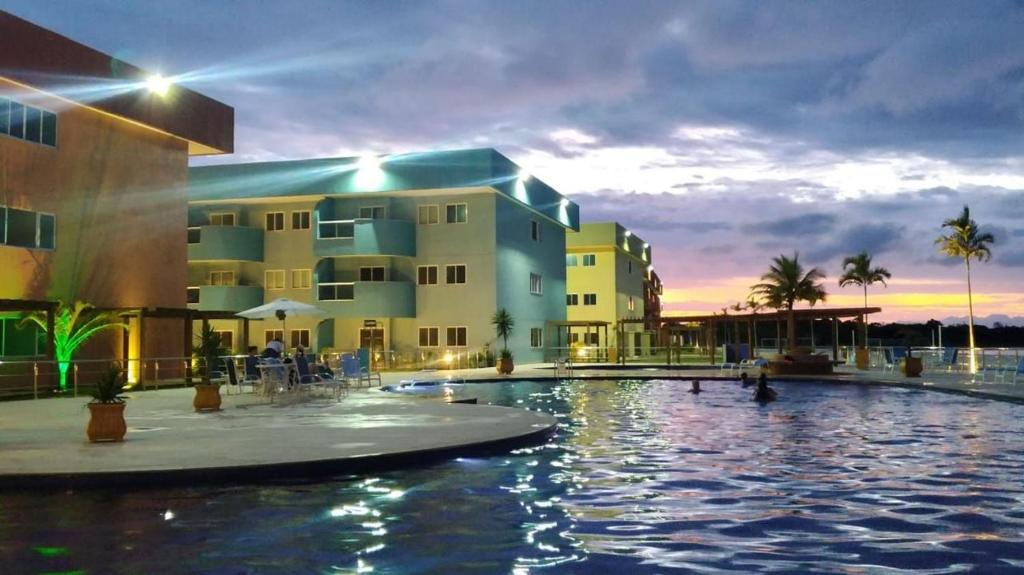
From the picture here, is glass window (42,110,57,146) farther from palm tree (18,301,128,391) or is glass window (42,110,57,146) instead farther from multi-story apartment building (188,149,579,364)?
multi-story apartment building (188,149,579,364)

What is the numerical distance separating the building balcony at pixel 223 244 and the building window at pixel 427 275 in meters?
8.32

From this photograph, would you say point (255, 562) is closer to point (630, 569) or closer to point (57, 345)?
point (630, 569)

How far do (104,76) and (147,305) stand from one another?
723cm

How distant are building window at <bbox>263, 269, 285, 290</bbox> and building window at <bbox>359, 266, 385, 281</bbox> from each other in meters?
4.18

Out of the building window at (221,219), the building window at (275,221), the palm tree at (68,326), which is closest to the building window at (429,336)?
the building window at (275,221)

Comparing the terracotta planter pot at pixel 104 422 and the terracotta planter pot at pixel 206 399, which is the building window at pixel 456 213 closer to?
the terracotta planter pot at pixel 206 399

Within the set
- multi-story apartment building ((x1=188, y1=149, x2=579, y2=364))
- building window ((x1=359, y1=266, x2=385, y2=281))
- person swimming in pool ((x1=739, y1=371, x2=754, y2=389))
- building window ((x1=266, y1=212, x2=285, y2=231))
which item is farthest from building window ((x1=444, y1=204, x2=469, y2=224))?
person swimming in pool ((x1=739, y1=371, x2=754, y2=389))

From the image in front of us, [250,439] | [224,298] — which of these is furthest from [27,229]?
[224,298]

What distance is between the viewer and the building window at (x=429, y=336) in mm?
46375

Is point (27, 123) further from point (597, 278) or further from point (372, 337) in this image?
point (597, 278)

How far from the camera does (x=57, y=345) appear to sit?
25.6 m

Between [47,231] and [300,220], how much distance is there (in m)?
21.4

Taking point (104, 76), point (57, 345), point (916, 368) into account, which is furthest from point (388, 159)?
point (916, 368)

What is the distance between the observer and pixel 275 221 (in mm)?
48156
